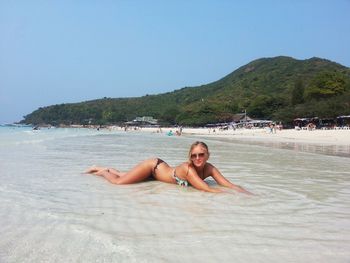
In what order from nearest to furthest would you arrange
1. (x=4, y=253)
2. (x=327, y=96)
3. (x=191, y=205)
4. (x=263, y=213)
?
(x=4, y=253) → (x=263, y=213) → (x=191, y=205) → (x=327, y=96)

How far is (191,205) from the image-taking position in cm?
453

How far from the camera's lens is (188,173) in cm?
573

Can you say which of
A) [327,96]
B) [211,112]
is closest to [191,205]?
[327,96]

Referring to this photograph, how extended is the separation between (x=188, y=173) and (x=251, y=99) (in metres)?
112

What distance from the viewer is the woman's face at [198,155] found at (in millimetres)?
5336

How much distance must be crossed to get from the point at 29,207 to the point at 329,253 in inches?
123

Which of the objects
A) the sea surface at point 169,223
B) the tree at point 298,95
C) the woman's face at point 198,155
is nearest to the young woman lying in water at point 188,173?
the woman's face at point 198,155

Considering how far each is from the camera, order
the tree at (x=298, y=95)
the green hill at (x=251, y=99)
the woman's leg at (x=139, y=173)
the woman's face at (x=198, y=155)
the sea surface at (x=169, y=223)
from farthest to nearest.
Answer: the tree at (x=298, y=95) < the green hill at (x=251, y=99) < the woman's leg at (x=139, y=173) < the woman's face at (x=198, y=155) < the sea surface at (x=169, y=223)

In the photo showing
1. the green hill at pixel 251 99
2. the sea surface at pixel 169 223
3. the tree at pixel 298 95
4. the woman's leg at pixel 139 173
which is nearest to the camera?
the sea surface at pixel 169 223

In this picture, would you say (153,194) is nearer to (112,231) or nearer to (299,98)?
(112,231)

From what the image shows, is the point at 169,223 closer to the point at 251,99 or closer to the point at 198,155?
the point at 198,155

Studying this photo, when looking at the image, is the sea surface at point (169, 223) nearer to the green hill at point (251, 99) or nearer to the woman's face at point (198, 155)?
the woman's face at point (198, 155)

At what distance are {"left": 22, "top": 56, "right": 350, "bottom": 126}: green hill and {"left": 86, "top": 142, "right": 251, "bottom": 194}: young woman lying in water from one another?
60.1 metres

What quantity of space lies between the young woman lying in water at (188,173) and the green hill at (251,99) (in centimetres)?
6006
